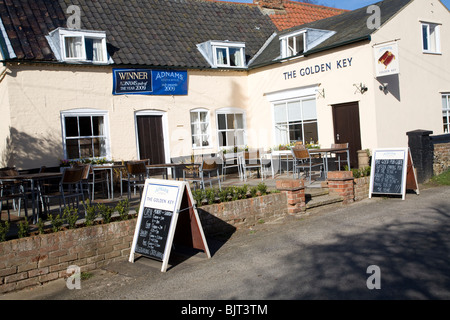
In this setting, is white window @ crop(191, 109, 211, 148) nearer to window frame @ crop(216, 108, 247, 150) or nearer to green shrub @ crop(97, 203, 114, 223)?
window frame @ crop(216, 108, 247, 150)

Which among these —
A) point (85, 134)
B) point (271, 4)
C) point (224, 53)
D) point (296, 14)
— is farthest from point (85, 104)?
point (296, 14)

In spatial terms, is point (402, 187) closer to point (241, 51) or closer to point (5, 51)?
point (241, 51)

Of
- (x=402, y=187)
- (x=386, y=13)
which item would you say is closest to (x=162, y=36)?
(x=386, y=13)

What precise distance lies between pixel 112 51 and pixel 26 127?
364 centimetres

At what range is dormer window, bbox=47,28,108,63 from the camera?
42.6 ft

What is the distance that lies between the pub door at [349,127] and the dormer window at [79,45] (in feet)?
24.5

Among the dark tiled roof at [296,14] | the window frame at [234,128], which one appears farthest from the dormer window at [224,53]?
the dark tiled roof at [296,14]

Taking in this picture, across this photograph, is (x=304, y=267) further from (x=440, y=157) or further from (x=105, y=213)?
(x=440, y=157)

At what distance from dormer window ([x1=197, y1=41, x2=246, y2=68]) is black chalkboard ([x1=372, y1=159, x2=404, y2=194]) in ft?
25.5

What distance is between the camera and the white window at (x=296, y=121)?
15086 mm

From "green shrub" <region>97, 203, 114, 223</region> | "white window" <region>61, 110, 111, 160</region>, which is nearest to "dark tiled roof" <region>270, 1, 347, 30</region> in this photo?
"white window" <region>61, 110, 111, 160</region>

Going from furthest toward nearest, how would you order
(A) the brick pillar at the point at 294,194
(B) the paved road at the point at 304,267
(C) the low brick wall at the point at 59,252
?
1. (A) the brick pillar at the point at 294,194
2. (C) the low brick wall at the point at 59,252
3. (B) the paved road at the point at 304,267

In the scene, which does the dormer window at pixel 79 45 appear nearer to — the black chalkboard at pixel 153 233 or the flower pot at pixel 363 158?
the flower pot at pixel 363 158

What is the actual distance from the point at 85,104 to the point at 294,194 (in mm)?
7669
